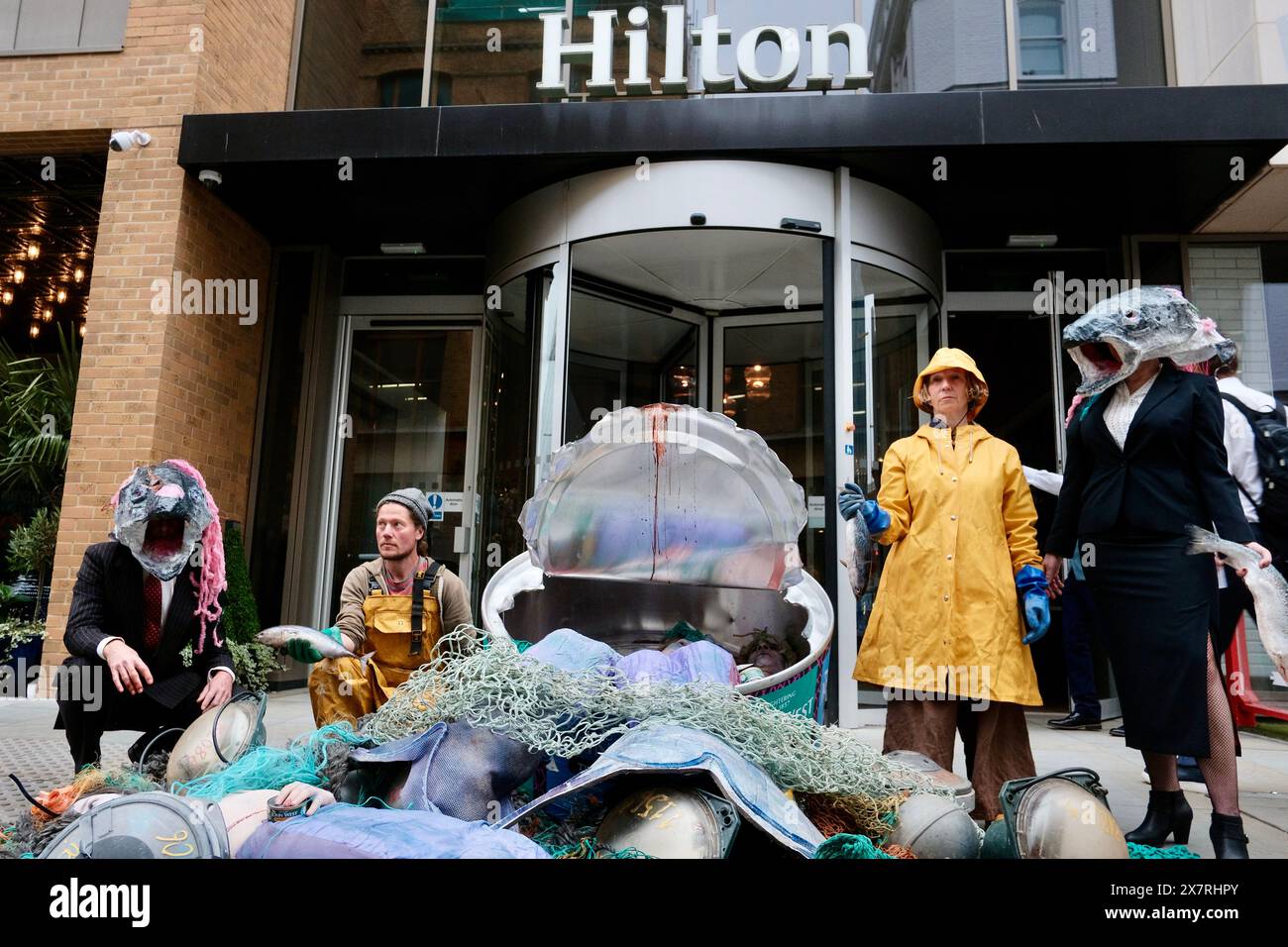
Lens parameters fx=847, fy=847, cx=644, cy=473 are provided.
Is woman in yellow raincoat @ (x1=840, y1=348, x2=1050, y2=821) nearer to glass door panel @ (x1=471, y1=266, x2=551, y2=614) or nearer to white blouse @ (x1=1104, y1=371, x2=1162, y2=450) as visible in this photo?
white blouse @ (x1=1104, y1=371, x2=1162, y2=450)

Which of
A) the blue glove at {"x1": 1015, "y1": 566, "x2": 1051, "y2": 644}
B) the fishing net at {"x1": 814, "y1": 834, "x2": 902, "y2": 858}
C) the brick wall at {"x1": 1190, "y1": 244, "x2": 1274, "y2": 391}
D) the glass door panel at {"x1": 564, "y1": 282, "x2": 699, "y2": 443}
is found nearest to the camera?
the fishing net at {"x1": 814, "y1": 834, "x2": 902, "y2": 858}

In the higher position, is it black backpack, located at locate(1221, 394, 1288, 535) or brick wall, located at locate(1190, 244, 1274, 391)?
brick wall, located at locate(1190, 244, 1274, 391)

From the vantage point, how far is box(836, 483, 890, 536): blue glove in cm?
296

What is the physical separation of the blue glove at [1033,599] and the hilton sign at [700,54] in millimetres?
3860

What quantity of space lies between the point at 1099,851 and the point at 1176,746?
71cm

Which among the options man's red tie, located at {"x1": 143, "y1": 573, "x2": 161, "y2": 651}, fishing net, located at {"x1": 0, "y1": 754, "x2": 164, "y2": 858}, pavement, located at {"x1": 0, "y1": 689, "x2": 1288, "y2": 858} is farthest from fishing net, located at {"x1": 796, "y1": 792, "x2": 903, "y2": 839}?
man's red tie, located at {"x1": 143, "y1": 573, "x2": 161, "y2": 651}

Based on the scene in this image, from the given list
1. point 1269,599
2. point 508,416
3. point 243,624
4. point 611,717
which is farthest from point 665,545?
point 243,624

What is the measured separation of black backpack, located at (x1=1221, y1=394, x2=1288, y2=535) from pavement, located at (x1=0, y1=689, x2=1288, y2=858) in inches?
43.0

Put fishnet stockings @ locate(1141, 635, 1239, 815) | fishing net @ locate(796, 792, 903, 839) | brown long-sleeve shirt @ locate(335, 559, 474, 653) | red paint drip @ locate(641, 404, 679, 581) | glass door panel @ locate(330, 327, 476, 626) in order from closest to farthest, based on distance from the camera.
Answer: fishing net @ locate(796, 792, 903, 839)
fishnet stockings @ locate(1141, 635, 1239, 815)
brown long-sleeve shirt @ locate(335, 559, 474, 653)
red paint drip @ locate(641, 404, 679, 581)
glass door panel @ locate(330, 327, 476, 626)

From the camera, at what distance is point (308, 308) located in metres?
7.24

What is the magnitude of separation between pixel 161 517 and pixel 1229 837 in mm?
3538

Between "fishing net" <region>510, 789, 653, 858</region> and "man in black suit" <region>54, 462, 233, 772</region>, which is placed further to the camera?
"man in black suit" <region>54, 462, 233, 772</region>

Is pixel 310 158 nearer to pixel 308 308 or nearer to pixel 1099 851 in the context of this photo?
pixel 308 308
